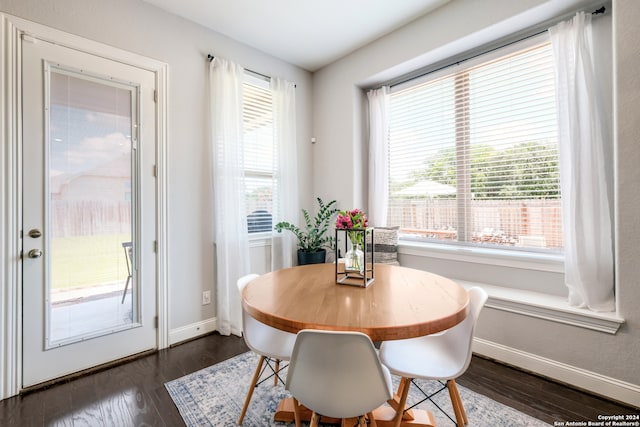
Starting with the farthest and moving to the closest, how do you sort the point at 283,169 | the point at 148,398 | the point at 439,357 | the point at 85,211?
the point at 283,169 < the point at 85,211 < the point at 148,398 < the point at 439,357

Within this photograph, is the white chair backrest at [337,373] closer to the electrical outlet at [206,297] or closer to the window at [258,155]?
the electrical outlet at [206,297]

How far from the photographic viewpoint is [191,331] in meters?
2.71

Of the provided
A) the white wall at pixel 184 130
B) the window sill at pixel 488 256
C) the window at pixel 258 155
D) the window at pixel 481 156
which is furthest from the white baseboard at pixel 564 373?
the white wall at pixel 184 130

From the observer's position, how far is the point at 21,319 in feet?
6.31

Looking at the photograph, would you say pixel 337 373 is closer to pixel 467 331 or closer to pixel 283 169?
pixel 467 331

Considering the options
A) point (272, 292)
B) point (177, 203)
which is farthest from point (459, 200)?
point (177, 203)

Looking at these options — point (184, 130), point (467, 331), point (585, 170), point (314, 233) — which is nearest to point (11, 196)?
point (184, 130)

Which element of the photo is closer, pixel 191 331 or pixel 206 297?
pixel 191 331

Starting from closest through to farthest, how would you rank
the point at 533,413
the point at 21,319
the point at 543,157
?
the point at 533,413, the point at 21,319, the point at 543,157

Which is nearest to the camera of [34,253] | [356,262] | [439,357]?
[439,357]

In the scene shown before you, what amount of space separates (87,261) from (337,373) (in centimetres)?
216

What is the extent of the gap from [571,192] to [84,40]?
3677 millimetres

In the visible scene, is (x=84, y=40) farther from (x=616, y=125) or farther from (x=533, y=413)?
(x=533, y=413)

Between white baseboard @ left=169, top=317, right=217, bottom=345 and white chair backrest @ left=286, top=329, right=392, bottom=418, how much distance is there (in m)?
1.95
